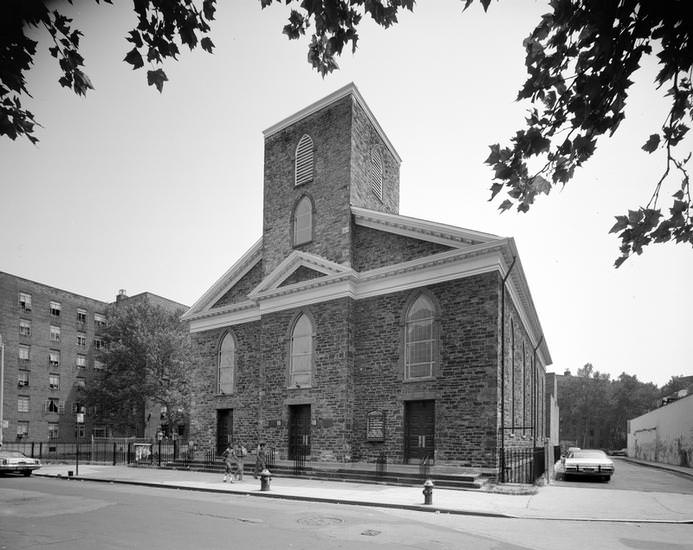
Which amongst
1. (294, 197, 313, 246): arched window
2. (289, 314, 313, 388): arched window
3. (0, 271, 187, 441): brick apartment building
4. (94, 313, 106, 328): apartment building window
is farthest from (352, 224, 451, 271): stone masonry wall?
(94, 313, 106, 328): apartment building window

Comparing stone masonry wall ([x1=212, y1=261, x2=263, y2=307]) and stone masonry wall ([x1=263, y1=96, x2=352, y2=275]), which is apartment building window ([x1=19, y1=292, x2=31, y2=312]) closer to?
stone masonry wall ([x1=212, y1=261, x2=263, y2=307])

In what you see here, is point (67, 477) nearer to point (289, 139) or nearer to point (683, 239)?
point (289, 139)

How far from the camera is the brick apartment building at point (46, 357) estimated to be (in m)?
48.2

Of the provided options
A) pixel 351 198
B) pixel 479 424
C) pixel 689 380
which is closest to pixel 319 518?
pixel 479 424

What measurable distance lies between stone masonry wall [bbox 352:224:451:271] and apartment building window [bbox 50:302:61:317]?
4237 cm

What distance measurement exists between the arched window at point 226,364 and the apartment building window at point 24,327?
31.8 m

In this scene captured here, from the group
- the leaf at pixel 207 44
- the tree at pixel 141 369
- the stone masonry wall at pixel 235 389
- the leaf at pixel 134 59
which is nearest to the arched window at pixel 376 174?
the stone masonry wall at pixel 235 389

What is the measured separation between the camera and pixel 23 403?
160ft

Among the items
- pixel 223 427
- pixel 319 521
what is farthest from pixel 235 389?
pixel 319 521

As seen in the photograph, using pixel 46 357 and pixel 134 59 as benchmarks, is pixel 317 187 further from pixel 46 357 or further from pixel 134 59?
pixel 46 357

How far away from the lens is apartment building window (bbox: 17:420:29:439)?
47562 mm

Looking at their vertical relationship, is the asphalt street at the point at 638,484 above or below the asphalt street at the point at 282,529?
below

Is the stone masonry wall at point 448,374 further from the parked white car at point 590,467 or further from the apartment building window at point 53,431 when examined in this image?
the apartment building window at point 53,431

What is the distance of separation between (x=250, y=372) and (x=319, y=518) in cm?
1552
